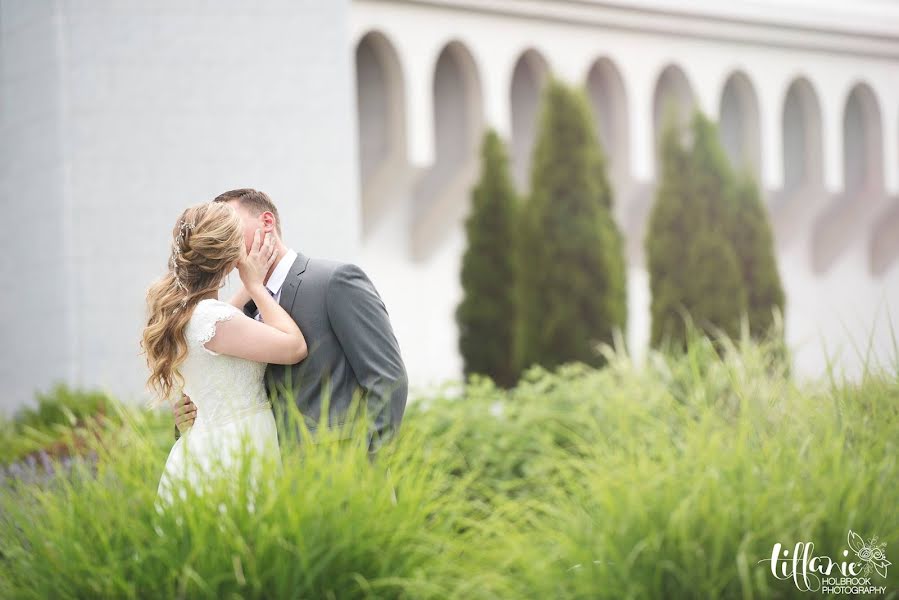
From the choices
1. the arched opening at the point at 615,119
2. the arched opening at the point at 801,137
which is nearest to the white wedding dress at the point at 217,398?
the arched opening at the point at 615,119

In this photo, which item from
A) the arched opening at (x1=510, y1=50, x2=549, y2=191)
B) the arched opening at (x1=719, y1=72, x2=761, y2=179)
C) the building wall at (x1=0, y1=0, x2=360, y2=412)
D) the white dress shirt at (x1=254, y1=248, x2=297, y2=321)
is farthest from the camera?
the arched opening at (x1=719, y1=72, x2=761, y2=179)

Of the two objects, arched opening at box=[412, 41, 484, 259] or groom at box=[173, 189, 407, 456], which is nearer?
groom at box=[173, 189, 407, 456]

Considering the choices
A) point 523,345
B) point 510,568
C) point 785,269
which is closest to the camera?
point 510,568

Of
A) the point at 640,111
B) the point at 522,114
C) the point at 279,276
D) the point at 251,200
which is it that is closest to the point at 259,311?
the point at 279,276

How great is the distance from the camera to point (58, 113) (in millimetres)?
9250

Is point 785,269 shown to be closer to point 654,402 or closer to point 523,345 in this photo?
point 523,345

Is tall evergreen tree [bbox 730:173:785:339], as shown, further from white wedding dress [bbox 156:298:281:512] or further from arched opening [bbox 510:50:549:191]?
white wedding dress [bbox 156:298:281:512]

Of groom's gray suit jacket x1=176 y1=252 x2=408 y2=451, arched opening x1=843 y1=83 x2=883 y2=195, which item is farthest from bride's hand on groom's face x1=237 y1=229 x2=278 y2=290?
arched opening x1=843 y1=83 x2=883 y2=195

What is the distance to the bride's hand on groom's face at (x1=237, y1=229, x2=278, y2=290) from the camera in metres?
3.26

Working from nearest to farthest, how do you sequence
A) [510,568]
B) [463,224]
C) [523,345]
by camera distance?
[510,568]
[523,345]
[463,224]

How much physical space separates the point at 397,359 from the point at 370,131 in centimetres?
1077

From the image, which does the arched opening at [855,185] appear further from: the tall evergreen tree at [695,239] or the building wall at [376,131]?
the tall evergreen tree at [695,239]

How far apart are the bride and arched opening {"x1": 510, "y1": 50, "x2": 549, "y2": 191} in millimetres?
11767

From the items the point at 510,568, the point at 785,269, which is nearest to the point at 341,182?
the point at 510,568
